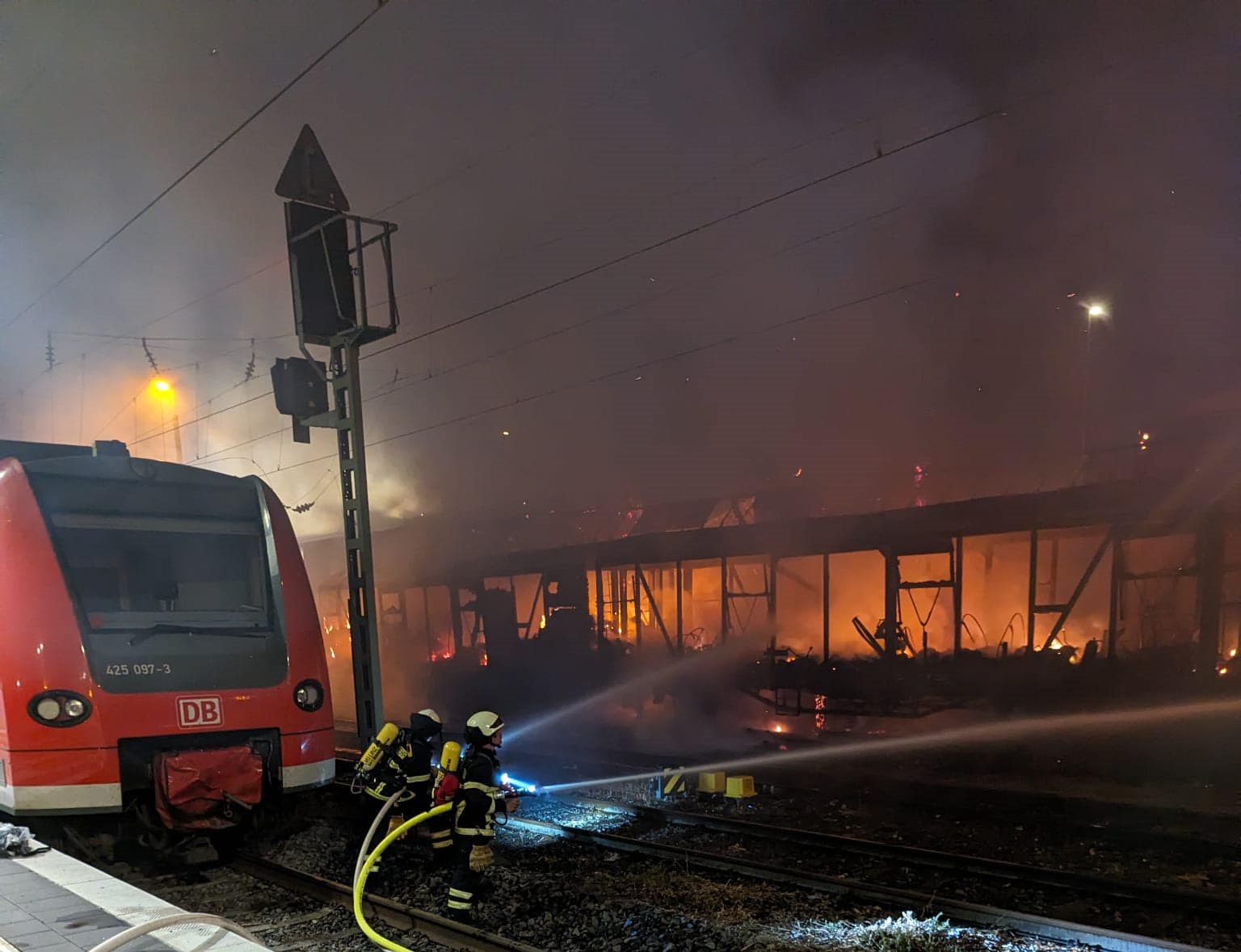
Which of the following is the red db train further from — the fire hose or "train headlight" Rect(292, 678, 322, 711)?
the fire hose

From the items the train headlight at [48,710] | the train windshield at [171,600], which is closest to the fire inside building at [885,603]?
the train windshield at [171,600]

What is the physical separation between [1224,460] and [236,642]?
1314 centimetres

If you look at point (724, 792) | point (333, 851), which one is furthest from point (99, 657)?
point (724, 792)

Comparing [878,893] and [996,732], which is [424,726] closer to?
[878,893]

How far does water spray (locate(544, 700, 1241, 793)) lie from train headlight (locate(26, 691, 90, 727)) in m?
8.36

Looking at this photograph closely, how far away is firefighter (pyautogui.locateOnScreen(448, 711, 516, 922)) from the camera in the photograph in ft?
17.5

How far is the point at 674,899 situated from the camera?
5.84 meters

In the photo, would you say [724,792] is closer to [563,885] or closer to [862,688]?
[563,885]

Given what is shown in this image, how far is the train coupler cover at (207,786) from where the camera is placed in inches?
207

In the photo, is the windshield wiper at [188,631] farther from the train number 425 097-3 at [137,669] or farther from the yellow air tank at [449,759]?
the yellow air tank at [449,759]

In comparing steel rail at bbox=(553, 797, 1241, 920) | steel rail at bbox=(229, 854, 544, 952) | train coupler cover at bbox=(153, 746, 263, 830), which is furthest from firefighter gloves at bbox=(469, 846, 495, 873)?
steel rail at bbox=(553, 797, 1241, 920)

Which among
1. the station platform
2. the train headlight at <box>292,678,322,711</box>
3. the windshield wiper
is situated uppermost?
the windshield wiper

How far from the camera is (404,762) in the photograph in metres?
6.37

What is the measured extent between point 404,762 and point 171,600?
2165 mm
